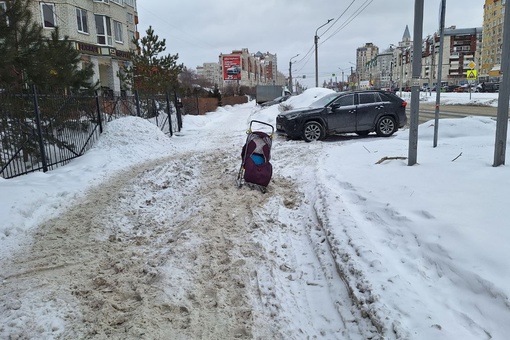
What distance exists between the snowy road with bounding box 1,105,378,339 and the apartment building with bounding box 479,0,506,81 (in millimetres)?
102947

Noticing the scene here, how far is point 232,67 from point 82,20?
6009 cm

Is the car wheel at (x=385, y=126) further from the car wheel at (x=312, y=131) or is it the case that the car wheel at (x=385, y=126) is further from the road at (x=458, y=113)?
the road at (x=458, y=113)

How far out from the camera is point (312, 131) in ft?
42.5

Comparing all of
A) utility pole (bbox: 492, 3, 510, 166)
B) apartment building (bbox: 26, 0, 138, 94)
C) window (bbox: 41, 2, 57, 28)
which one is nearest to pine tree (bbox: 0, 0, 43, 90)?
utility pole (bbox: 492, 3, 510, 166)

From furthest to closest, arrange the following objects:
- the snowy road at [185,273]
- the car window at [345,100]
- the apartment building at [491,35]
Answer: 1. the apartment building at [491,35]
2. the car window at [345,100]
3. the snowy road at [185,273]

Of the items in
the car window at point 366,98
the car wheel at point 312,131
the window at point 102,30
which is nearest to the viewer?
the car wheel at point 312,131

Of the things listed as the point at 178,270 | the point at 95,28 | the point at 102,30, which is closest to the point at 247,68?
the point at 102,30

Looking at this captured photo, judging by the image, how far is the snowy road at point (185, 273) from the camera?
10.1 feet

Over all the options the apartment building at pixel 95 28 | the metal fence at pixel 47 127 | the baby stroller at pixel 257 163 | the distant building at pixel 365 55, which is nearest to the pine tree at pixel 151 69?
the apartment building at pixel 95 28

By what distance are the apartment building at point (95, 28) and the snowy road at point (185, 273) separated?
23.4m

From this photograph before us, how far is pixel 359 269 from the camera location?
3.58m

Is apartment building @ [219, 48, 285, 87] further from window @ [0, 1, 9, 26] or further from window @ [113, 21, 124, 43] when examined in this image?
window @ [0, 1, 9, 26]

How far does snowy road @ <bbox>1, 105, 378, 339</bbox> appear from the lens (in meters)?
3.09

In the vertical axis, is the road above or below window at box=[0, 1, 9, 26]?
below
